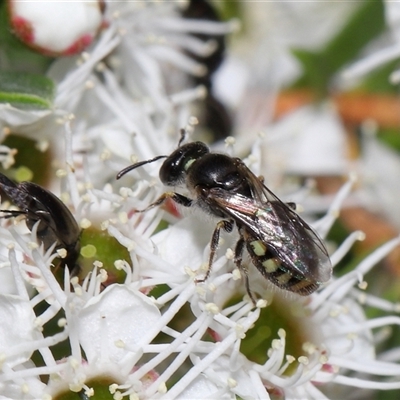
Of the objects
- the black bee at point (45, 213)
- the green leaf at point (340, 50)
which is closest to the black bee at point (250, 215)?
the black bee at point (45, 213)

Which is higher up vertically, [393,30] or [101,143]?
[393,30]

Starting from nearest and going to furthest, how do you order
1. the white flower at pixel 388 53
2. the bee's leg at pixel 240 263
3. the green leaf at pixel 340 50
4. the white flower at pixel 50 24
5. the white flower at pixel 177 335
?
the white flower at pixel 177 335 < the bee's leg at pixel 240 263 < the white flower at pixel 50 24 < the white flower at pixel 388 53 < the green leaf at pixel 340 50

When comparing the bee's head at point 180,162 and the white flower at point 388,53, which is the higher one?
the white flower at point 388,53

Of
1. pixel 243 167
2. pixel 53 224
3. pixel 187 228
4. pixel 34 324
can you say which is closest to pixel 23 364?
pixel 34 324

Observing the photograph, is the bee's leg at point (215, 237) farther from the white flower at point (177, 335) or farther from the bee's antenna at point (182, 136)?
the bee's antenna at point (182, 136)

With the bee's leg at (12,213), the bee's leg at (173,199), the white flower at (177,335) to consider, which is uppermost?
the bee's leg at (12,213)

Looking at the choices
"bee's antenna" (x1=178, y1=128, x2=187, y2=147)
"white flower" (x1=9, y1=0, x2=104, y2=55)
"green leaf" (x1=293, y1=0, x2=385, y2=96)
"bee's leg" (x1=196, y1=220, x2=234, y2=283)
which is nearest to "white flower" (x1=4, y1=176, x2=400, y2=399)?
"bee's leg" (x1=196, y1=220, x2=234, y2=283)

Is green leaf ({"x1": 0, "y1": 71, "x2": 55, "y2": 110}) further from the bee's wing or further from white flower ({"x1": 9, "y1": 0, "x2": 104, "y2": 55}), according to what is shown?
the bee's wing

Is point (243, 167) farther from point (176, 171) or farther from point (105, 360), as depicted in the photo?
point (105, 360)
